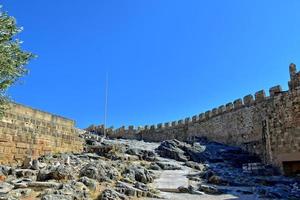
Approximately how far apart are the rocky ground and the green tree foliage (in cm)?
277

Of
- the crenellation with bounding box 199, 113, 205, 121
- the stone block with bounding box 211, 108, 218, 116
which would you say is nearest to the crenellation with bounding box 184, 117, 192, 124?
the crenellation with bounding box 199, 113, 205, 121

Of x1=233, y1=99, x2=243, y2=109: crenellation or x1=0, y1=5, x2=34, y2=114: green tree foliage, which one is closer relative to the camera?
x1=0, y1=5, x2=34, y2=114: green tree foliage

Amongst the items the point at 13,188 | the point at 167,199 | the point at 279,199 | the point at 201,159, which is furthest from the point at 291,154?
the point at 13,188

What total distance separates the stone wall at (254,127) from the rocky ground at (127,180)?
177 cm

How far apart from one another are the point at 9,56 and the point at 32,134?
269 inches

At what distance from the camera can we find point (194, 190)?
44.0 ft

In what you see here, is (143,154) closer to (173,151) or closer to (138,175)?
(173,151)

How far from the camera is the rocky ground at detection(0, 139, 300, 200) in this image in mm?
11281

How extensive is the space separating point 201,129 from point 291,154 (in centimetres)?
1358

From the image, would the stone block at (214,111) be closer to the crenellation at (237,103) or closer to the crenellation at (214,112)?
the crenellation at (214,112)

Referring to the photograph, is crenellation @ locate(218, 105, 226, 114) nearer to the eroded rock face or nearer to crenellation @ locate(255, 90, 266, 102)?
crenellation @ locate(255, 90, 266, 102)

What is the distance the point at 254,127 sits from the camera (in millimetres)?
26469

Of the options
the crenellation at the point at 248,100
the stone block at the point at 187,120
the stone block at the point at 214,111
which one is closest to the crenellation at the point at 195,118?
the stone block at the point at 187,120

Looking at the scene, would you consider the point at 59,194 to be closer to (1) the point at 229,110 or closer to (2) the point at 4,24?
(2) the point at 4,24
